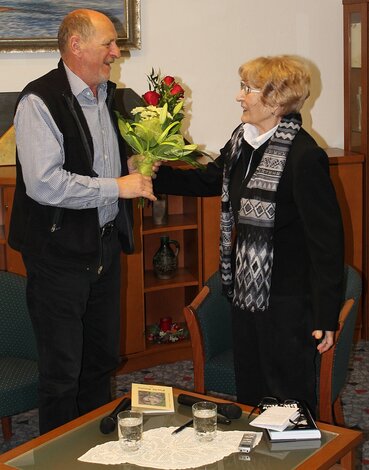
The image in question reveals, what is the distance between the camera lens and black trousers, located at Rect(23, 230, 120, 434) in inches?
132

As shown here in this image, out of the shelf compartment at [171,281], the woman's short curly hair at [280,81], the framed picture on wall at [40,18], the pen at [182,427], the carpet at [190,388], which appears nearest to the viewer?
the pen at [182,427]

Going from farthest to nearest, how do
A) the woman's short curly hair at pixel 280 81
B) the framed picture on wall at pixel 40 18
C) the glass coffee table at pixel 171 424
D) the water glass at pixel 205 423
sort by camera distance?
the framed picture on wall at pixel 40 18
the woman's short curly hair at pixel 280 81
the water glass at pixel 205 423
the glass coffee table at pixel 171 424

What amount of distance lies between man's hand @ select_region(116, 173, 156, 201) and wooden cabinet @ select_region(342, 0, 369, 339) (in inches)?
92.1

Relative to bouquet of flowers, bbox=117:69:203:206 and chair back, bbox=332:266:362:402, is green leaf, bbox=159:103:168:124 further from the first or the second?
chair back, bbox=332:266:362:402

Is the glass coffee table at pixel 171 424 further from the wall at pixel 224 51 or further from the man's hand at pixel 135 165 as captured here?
the wall at pixel 224 51

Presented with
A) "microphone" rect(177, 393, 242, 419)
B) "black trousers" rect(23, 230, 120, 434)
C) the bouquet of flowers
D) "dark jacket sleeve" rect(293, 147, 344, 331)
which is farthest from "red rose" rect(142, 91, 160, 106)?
"microphone" rect(177, 393, 242, 419)

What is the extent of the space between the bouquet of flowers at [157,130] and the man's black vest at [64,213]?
0.69ft

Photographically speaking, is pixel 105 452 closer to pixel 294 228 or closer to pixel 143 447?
pixel 143 447

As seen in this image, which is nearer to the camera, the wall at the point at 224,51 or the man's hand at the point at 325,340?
the man's hand at the point at 325,340

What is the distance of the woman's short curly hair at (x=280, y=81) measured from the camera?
317 centimetres

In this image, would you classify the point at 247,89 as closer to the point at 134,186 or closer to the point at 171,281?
the point at 134,186

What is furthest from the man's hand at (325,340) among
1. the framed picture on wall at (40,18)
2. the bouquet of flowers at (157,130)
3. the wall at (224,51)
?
the framed picture on wall at (40,18)

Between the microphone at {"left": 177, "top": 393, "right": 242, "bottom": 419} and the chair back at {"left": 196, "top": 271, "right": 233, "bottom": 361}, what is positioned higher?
the chair back at {"left": 196, "top": 271, "right": 233, "bottom": 361}

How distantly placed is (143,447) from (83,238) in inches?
36.3
